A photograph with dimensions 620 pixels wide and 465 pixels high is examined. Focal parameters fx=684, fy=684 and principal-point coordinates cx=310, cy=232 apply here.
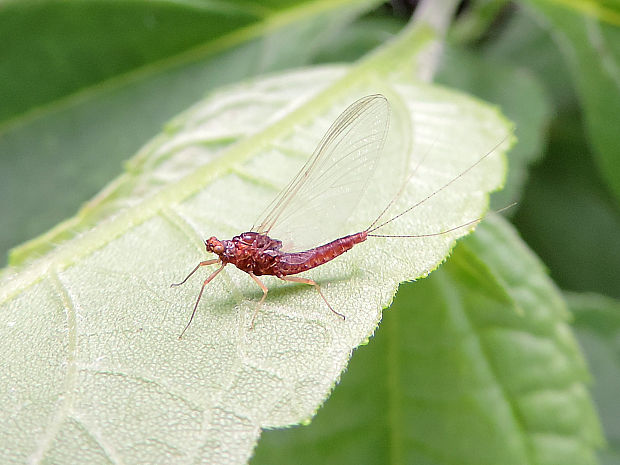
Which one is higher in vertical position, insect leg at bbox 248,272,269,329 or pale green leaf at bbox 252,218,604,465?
insect leg at bbox 248,272,269,329

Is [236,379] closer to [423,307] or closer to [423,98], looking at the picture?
[423,307]

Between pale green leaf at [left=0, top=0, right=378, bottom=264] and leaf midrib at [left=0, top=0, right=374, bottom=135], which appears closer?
pale green leaf at [left=0, top=0, right=378, bottom=264]

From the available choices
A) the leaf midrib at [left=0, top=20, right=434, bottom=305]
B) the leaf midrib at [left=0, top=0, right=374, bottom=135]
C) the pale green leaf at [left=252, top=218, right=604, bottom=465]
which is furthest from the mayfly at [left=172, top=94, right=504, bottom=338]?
the leaf midrib at [left=0, top=0, right=374, bottom=135]

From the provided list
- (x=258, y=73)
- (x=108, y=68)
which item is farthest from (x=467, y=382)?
(x=108, y=68)

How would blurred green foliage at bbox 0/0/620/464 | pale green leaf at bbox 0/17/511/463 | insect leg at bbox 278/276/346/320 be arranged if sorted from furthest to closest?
blurred green foliage at bbox 0/0/620/464, insect leg at bbox 278/276/346/320, pale green leaf at bbox 0/17/511/463

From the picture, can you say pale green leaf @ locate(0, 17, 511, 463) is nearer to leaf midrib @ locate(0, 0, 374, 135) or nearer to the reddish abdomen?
the reddish abdomen

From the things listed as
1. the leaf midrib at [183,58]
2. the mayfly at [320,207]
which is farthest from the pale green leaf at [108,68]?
the mayfly at [320,207]
